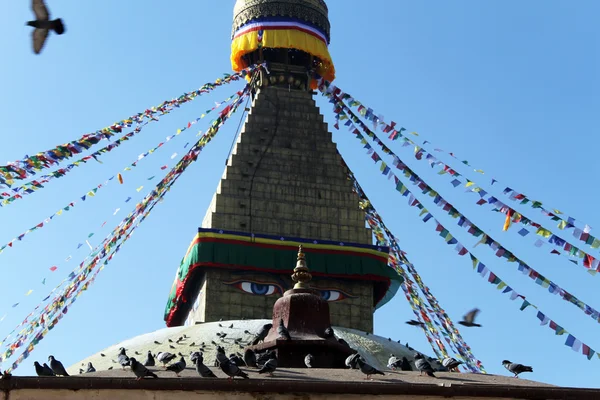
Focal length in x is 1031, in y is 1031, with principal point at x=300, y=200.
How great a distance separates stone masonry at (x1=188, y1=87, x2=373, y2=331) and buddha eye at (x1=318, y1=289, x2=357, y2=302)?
0.15m

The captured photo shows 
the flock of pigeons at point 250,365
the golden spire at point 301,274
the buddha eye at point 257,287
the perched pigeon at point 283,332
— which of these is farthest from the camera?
the buddha eye at point 257,287

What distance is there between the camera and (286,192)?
86.6 feet

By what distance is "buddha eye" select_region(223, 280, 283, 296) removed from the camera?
24.6 metres

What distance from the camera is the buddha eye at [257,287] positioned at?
24.6 m

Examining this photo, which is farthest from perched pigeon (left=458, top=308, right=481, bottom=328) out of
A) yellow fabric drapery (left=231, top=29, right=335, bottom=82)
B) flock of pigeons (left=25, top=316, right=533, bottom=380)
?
yellow fabric drapery (left=231, top=29, right=335, bottom=82)

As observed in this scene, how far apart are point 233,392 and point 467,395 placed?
2.15m

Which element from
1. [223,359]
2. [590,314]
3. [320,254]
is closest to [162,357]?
[223,359]

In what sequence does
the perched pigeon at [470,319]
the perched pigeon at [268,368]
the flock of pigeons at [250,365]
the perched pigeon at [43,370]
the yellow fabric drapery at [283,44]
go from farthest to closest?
1. the yellow fabric drapery at [283,44]
2. the perched pigeon at [470,319]
3. the perched pigeon at [43,370]
4. the perched pigeon at [268,368]
5. the flock of pigeons at [250,365]

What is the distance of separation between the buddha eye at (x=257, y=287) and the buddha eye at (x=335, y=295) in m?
1.18

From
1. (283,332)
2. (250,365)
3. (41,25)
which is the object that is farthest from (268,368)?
(41,25)

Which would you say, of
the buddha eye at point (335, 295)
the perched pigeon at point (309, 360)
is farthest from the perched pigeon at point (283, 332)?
the buddha eye at point (335, 295)

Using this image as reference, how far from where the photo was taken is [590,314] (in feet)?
50.1

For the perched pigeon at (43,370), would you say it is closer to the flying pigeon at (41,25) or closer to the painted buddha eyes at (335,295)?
the flying pigeon at (41,25)

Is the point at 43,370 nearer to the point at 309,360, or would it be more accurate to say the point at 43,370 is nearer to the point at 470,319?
the point at 309,360
